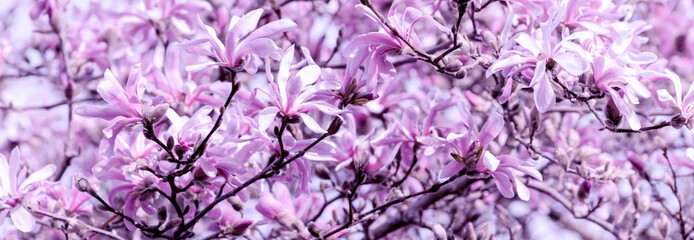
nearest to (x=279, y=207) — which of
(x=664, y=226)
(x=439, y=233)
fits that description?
(x=439, y=233)

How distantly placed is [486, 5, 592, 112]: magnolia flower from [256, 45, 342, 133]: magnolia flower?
1.36ft

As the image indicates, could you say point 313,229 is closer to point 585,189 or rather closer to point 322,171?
point 322,171

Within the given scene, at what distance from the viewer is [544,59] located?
1636 millimetres

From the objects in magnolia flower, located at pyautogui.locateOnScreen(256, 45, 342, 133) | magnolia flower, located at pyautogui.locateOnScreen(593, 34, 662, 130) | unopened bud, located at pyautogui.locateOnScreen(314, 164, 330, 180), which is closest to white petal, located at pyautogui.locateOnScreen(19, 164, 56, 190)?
magnolia flower, located at pyautogui.locateOnScreen(256, 45, 342, 133)

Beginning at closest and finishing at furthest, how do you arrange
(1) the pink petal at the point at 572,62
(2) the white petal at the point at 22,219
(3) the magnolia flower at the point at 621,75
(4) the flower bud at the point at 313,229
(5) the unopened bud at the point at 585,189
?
(1) the pink petal at the point at 572,62 → (3) the magnolia flower at the point at 621,75 → (2) the white petal at the point at 22,219 → (4) the flower bud at the point at 313,229 → (5) the unopened bud at the point at 585,189

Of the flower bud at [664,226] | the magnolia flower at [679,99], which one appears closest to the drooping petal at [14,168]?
the magnolia flower at [679,99]

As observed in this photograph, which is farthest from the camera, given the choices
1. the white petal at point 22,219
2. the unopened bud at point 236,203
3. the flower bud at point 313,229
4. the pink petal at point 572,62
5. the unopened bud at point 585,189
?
the unopened bud at point 585,189

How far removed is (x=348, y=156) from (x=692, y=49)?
3.29m

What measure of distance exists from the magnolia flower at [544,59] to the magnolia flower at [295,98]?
42 centimetres

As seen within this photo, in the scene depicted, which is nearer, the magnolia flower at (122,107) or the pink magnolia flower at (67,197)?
the magnolia flower at (122,107)

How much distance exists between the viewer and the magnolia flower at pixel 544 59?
61.8 inches

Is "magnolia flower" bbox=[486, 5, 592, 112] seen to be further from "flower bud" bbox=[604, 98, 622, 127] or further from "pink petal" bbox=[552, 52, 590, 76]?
"flower bud" bbox=[604, 98, 622, 127]

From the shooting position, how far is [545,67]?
1.60m

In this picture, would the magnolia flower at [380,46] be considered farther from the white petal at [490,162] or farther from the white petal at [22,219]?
the white petal at [22,219]
